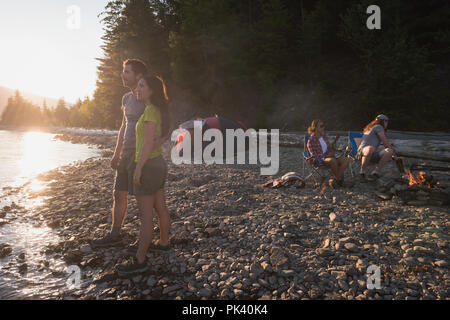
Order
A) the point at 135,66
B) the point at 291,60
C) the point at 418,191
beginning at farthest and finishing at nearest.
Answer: the point at 291,60
the point at 418,191
the point at 135,66

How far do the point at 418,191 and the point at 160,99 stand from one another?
5.01m

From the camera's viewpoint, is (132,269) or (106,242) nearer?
(132,269)

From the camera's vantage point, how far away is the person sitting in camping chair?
245 inches

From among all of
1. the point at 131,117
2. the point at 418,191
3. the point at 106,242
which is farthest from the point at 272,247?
the point at 418,191

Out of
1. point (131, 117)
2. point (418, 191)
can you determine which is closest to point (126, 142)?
point (131, 117)

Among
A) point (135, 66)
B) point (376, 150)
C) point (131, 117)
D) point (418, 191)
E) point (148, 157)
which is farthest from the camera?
point (376, 150)

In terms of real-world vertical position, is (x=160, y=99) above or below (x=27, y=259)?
above

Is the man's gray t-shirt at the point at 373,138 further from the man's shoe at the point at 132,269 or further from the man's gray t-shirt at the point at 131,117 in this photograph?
the man's shoe at the point at 132,269

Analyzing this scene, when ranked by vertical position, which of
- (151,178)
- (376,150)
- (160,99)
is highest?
(160,99)

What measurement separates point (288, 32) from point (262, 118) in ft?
33.5

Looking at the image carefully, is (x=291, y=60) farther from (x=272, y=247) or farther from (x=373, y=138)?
(x=272, y=247)

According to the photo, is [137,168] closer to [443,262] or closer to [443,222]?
[443,262]

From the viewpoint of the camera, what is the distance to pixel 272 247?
3557 mm

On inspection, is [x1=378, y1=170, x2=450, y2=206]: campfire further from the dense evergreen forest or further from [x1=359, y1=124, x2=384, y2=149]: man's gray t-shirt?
the dense evergreen forest
